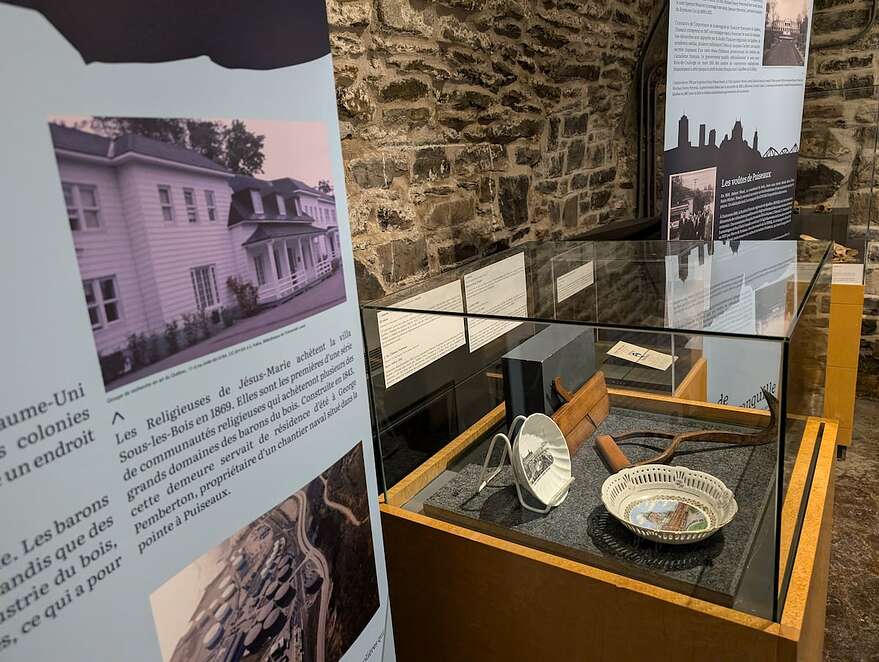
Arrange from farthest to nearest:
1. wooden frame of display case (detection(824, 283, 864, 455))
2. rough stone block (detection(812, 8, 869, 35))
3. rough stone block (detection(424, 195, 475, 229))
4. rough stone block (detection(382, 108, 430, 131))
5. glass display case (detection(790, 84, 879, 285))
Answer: glass display case (detection(790, 84, 879, 285)) → rough stone block (detection(812, 8, 869, 35)) → wooden frame of display case (detection(824, 283, 864, 455)) → rough stone block (detection(424, 195, 475, 229)) → rough stone block (detection(382, 108, 430, 131))

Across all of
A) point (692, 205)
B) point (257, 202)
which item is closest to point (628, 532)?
point (257, 202)

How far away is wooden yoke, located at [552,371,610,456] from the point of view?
1626 millimetres

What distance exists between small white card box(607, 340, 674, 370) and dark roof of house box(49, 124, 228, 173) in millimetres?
926

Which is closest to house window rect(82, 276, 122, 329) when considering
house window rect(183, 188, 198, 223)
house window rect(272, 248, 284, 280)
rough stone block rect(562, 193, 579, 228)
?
house window rect(183, 188, 198, 223)

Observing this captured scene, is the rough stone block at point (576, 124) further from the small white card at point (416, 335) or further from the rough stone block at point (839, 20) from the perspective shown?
the small white card at point (416, 335)

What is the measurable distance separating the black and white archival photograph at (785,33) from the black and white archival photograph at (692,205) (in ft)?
2.05

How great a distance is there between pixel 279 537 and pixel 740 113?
9.34ft

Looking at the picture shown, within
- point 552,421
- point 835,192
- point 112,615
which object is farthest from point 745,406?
point 835,192

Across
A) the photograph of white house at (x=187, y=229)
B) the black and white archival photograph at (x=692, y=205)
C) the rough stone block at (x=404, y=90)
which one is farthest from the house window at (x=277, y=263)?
the black and white archival photograph at (x=692, y=205)

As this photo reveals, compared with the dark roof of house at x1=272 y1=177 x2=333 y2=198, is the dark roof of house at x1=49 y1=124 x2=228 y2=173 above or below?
above

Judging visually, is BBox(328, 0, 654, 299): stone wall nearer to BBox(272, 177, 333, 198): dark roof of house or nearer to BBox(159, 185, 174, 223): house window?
BBox(272, 177, 333, 198): dark roof of house

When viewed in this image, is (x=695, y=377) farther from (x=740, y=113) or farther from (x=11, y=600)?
(x=740, y=113)

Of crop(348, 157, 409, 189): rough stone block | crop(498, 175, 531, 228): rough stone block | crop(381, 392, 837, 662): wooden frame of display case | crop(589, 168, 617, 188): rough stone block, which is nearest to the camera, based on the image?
crop(381, 392, 837, 662): wooden frame of display case

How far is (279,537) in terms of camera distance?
901 millimetres
